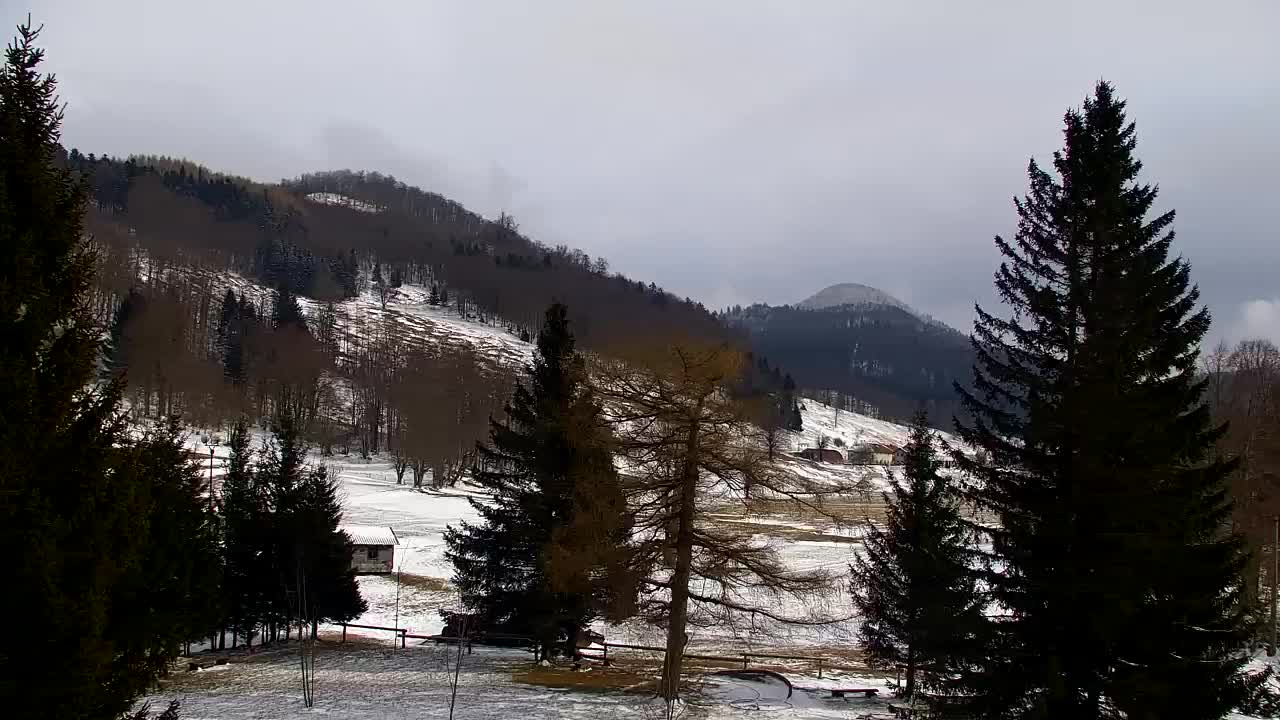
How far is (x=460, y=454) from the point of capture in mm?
80250

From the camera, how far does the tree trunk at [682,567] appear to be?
603 inches

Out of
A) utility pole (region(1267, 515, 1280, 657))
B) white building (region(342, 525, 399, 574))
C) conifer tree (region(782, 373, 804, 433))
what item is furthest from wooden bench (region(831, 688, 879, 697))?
white building (region(342, 525, 399, 574))

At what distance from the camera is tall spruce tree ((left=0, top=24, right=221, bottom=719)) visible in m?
6.70

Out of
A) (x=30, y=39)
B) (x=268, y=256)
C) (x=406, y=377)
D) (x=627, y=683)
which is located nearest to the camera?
(x=30, y=39)

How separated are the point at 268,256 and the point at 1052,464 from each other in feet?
668

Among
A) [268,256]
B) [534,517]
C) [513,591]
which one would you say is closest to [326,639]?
[513,591]

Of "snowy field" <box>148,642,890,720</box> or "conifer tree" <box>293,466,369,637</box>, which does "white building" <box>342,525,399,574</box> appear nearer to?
"conifer tree" <box>293,466,369,637</box>

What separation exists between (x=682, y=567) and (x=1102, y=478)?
327 inches

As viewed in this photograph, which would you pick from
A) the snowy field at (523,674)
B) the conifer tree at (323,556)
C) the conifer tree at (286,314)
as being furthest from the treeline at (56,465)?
the conifer tree at (286,314)

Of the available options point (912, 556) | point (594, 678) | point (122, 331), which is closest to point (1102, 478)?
point (912, 556)

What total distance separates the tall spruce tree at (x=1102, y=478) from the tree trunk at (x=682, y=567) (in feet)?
18.8

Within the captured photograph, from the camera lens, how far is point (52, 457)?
7.34 meters

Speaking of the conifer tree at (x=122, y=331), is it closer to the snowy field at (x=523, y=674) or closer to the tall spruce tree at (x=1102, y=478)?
the snowy field at (x=523, y=674)

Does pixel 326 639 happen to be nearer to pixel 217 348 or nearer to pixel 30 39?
pixel 30 39
